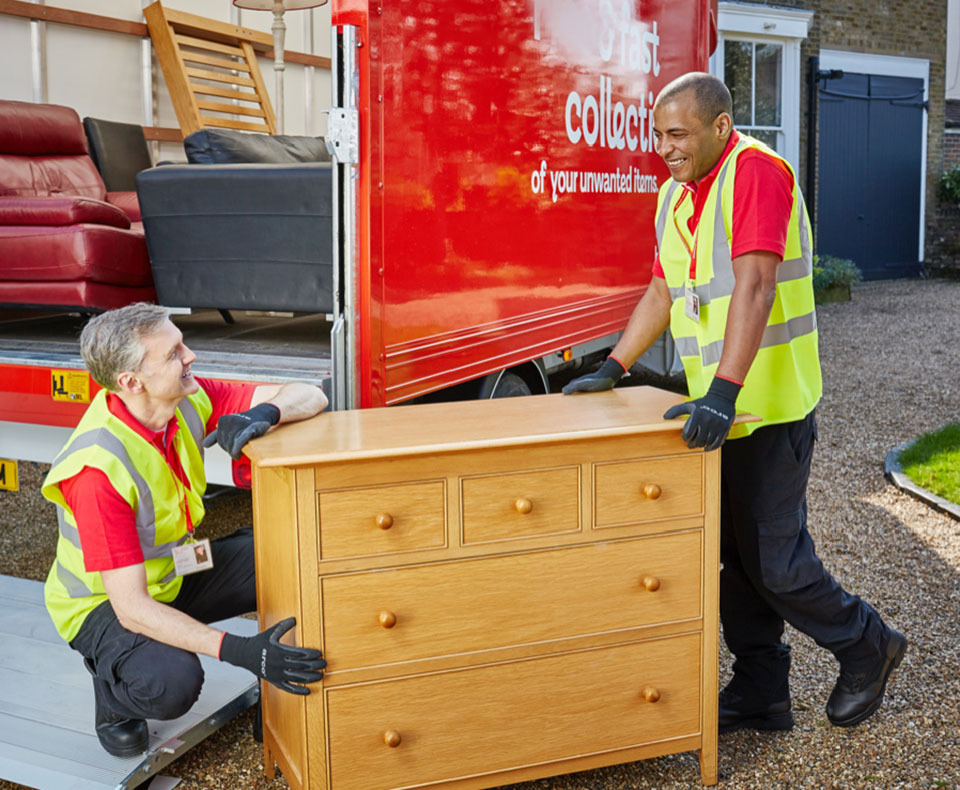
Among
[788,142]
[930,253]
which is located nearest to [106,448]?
[788,142]

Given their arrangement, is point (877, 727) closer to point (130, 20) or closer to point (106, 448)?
point (106, 448)

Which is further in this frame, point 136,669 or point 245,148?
point 245,148

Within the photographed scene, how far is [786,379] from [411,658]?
1209mm

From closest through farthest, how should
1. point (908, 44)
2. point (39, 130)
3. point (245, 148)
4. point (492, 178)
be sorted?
1. point (492, 178)
2. point (245, 148)
3. point (39, 130)
4. point (908, 44)

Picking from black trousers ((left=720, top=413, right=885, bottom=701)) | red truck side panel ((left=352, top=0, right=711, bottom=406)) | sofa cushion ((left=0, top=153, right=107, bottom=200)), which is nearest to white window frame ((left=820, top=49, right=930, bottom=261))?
red truck side panel ((left=352, top=0, right=711, bottom=406))

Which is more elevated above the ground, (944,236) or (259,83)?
(259,83)

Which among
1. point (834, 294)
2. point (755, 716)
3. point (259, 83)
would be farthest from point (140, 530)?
point (834, 294)

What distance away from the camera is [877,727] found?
3082 millimetres

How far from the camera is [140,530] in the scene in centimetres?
268

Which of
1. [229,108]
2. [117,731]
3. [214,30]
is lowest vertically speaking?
[117,731]

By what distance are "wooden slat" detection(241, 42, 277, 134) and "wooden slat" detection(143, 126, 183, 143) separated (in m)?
0.68

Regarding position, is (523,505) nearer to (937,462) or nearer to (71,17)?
(937,462)

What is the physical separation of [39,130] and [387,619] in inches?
158

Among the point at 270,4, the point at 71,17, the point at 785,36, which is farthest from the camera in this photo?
the point at 785,36
